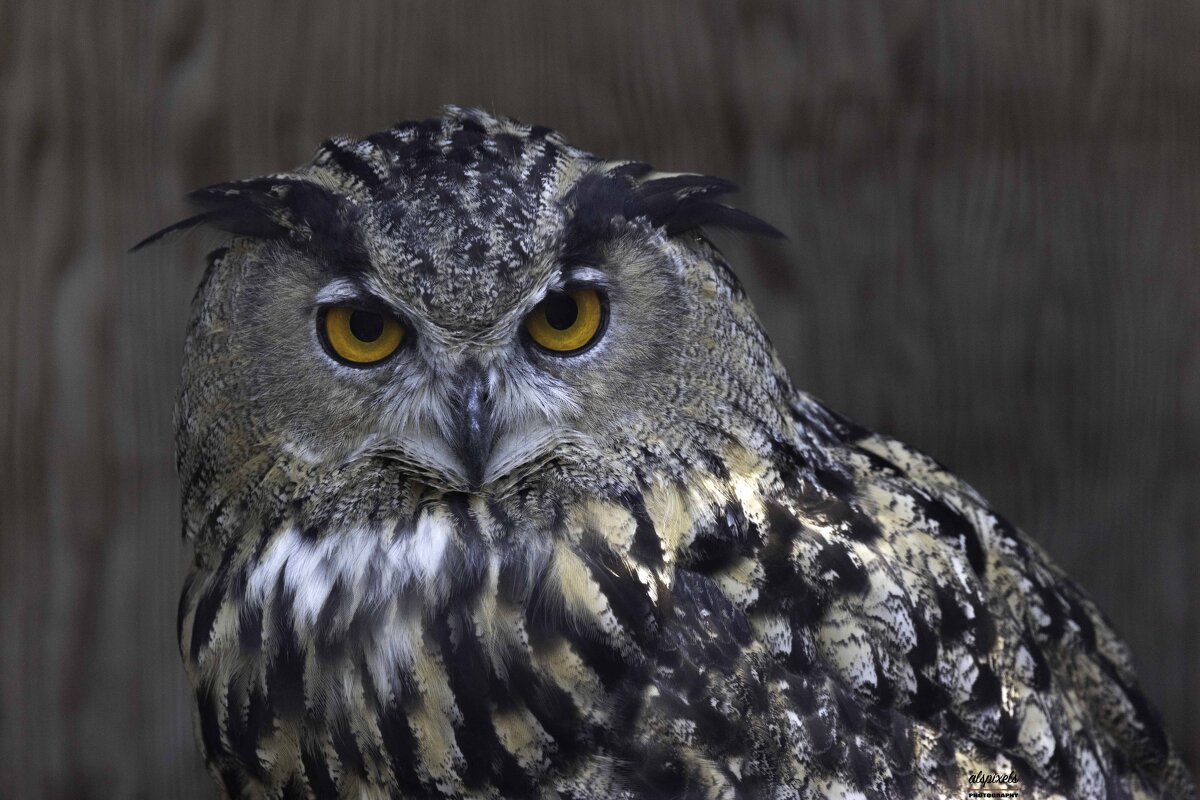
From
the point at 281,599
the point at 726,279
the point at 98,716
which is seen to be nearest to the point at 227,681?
the point at 281,599

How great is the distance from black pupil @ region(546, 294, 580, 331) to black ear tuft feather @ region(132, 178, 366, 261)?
0.20 meters

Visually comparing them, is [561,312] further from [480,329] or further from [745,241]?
[745,241]

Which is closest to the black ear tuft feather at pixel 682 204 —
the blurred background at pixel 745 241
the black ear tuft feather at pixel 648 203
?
the black ear tuft feather at pixel 648 203

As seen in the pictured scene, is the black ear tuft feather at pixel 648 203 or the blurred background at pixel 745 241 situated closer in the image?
the black ear tuft feather at pixel 648 203

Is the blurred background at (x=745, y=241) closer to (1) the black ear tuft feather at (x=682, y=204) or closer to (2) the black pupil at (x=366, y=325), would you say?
(1) the black ear tuft feather at (x=682, y=204)

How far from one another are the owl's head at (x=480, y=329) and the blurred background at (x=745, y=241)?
1.96ft

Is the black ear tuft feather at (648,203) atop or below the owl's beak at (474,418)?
atop

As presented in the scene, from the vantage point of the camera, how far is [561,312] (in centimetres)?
116

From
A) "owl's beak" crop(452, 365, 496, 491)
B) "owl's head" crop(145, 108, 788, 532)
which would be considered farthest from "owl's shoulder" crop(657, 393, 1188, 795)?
"owl's beak" crop(452, 365, 496, 491)

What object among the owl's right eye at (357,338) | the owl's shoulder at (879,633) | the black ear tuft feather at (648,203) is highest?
the black ear tuft feather at (648,203)

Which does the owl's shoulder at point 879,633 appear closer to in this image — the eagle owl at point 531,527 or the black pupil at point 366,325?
the eagle owl at point 531,527

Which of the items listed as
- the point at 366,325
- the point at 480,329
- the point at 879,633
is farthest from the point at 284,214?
the point at 879,633

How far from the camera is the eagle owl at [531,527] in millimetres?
1124

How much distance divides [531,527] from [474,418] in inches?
5.8
